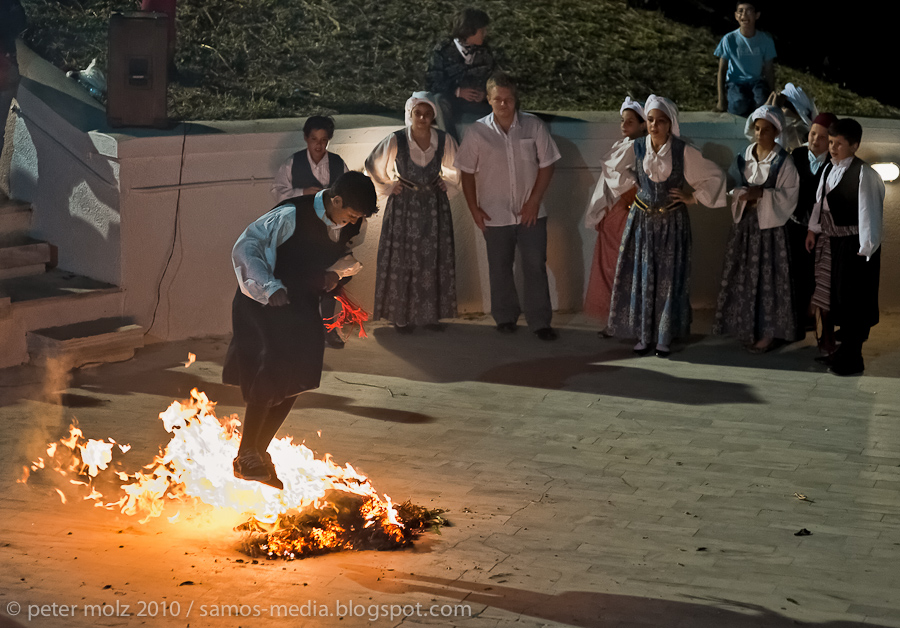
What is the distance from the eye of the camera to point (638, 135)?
8961 millimetres

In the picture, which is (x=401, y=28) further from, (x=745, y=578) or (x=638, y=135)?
(x=745, y=578)

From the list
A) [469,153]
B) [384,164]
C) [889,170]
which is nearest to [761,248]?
[889,170]

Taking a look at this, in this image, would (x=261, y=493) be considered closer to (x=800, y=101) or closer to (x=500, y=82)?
(x=500, y=82)

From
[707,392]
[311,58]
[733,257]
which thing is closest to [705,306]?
[733,257]

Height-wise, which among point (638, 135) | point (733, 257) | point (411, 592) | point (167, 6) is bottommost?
point (411, 592)

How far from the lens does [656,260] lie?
8.80m

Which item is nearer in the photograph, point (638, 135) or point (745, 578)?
point (745, 578)

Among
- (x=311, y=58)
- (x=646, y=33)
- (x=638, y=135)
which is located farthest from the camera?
(x=646, y=33)

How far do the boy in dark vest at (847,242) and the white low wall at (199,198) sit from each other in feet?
5.61

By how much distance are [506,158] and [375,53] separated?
4220mm

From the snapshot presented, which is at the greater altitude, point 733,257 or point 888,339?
point 733,257

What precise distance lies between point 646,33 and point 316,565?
10.7m

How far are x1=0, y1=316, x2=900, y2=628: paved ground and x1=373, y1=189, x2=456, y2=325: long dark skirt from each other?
24 cm

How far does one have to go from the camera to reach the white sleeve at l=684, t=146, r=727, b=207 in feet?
28.6
